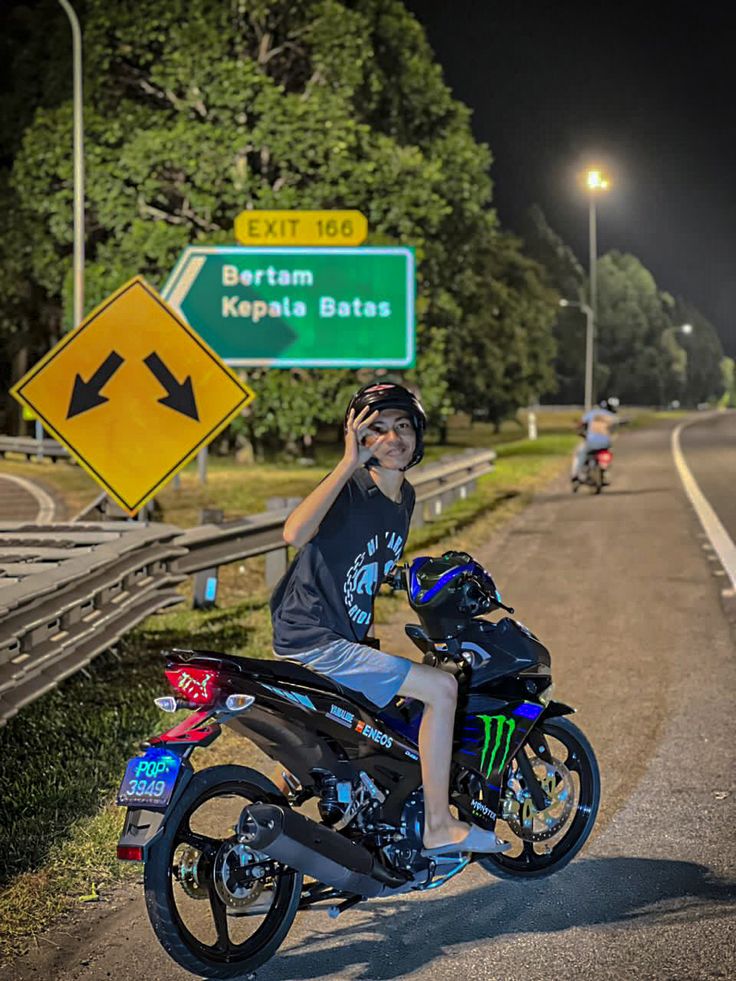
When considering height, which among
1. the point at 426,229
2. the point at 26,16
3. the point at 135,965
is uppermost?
the point at 26,16

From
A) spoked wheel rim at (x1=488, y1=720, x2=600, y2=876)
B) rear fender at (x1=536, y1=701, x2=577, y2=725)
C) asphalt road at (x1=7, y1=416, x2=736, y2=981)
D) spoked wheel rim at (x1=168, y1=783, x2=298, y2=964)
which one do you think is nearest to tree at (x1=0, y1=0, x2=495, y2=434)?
asphalt road at (x1=7, y1=416, x2=736, y2=981)

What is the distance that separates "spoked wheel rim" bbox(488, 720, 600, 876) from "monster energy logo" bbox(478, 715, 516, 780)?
0.28 metres

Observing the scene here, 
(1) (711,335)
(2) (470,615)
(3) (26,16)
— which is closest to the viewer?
(2) (470,615)

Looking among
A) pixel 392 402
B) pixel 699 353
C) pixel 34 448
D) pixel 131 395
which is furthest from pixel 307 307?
pixel 699 353

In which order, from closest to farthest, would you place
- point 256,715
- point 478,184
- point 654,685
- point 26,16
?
point 256,715
point 654,685
point 26,16
point 478,184

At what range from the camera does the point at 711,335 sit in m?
181

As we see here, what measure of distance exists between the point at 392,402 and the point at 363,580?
573mm

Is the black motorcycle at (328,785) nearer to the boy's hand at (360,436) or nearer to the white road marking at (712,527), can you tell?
the boy's hand at (360,436)

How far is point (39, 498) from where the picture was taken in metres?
25.5

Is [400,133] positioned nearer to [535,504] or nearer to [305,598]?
[535,504]

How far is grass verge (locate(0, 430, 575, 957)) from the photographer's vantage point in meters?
5.16

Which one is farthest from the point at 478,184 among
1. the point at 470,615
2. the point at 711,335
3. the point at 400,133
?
the point at 711,335

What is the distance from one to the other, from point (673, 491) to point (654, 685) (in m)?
16.8

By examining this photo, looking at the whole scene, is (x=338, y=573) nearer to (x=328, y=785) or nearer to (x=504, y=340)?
(x=328, y=785)
